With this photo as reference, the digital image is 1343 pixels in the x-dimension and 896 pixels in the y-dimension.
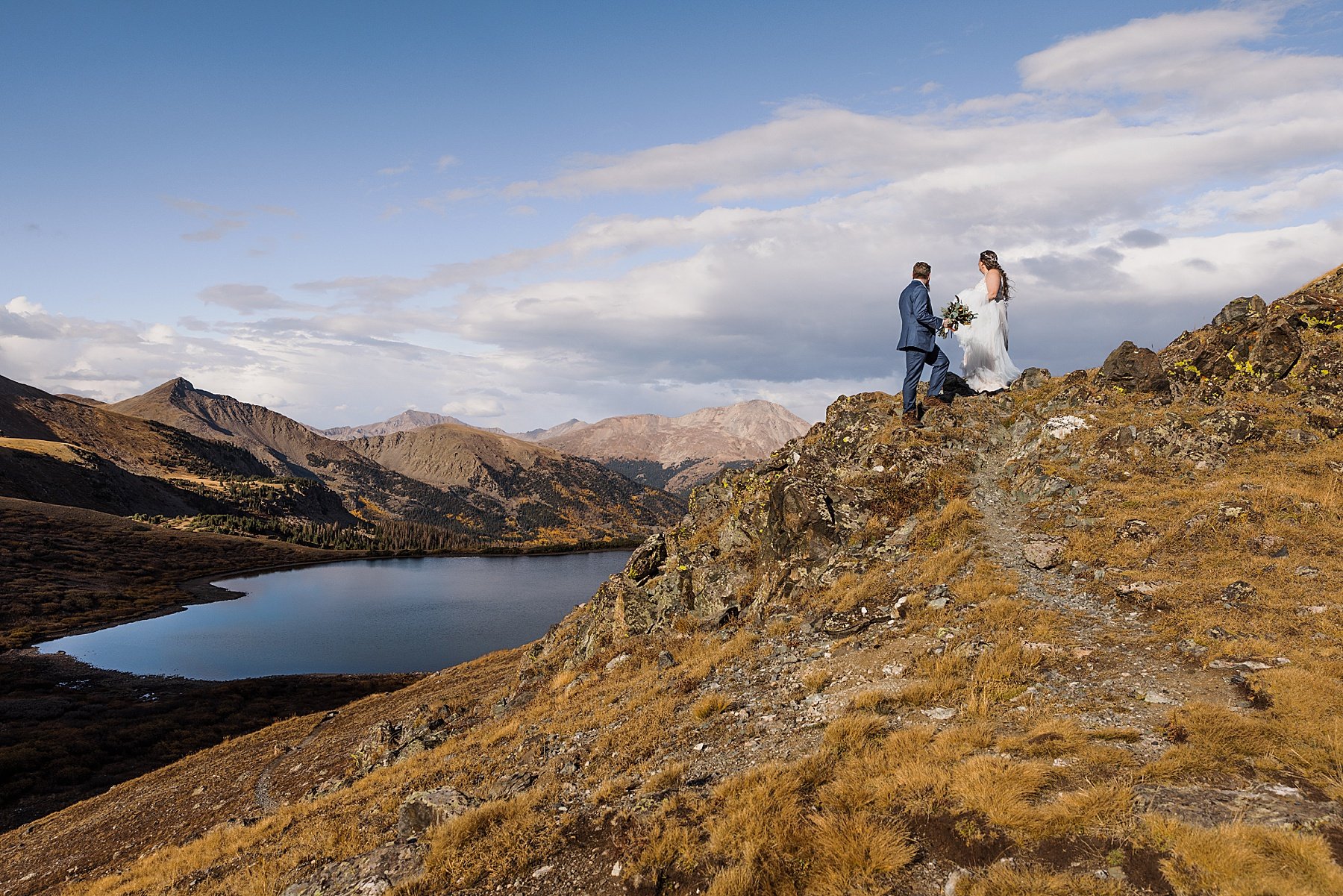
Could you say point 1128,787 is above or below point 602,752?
above

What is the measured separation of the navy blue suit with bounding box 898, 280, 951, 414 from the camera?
72.2 feet

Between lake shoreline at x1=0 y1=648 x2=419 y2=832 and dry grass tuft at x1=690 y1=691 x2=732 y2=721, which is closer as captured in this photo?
dry grass tuft at x1=690 y1=691 x2=732 y2=721

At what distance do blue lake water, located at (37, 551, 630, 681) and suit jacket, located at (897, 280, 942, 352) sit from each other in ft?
280

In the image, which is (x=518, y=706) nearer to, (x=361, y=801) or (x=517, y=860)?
(x=361, y=801)

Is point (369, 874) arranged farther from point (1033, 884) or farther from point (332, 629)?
point (332, 629)

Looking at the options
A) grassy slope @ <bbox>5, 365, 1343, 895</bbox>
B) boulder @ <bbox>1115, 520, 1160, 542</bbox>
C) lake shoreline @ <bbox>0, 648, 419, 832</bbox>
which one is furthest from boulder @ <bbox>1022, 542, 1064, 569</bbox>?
lake shoreline @ <bbox>0, 648, 419, 832</bbox>

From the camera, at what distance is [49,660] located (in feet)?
260

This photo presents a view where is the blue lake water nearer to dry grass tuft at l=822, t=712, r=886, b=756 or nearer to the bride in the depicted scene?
the bride

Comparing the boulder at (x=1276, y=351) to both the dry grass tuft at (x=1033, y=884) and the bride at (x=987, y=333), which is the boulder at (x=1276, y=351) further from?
the dry grass tuft at (x=1033, y=884)

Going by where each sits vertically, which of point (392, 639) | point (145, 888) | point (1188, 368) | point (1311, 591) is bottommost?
point (392, 639)

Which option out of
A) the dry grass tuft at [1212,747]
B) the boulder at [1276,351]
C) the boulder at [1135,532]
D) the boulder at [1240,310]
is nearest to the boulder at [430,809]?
the dry grass tuft at [1212,747]

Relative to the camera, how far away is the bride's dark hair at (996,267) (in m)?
22.6

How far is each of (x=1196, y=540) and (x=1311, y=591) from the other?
9.74 feet

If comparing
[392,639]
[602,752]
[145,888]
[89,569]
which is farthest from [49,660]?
[602,752]
